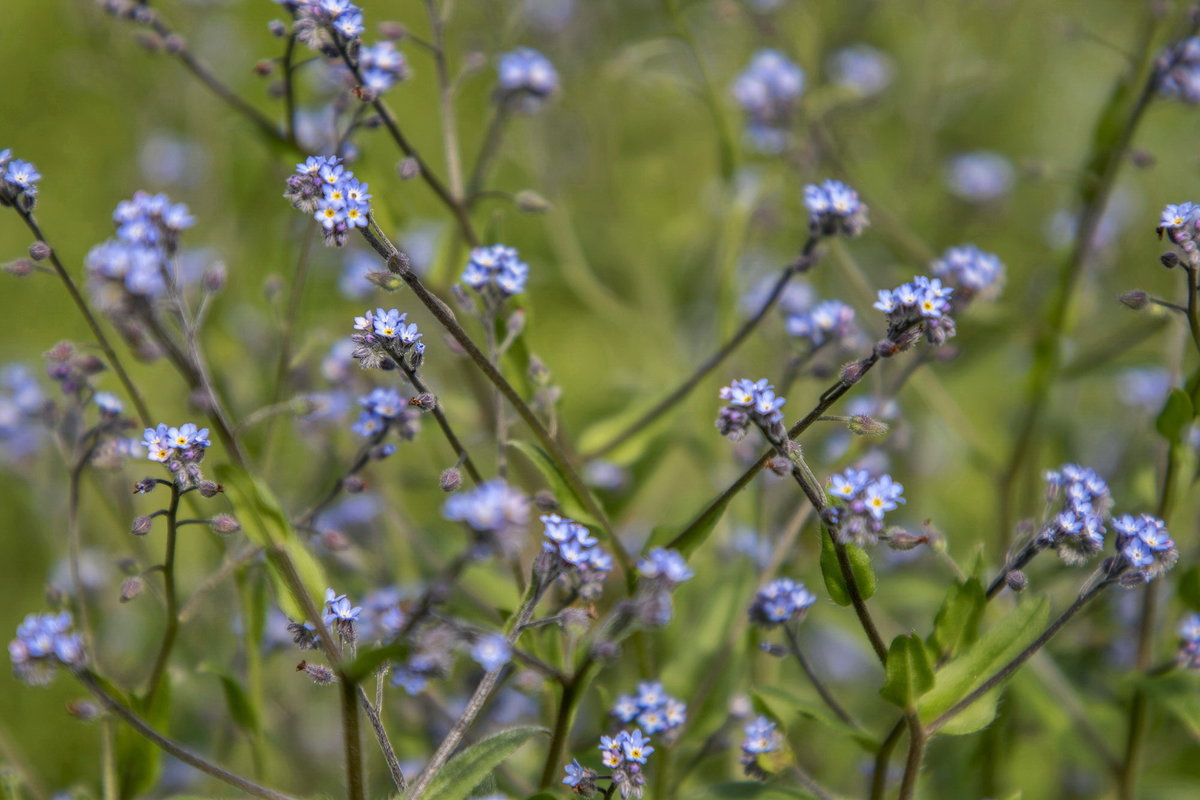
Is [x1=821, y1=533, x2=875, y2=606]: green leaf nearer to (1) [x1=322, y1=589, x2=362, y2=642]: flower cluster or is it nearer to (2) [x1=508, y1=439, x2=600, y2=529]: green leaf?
(2) [x1=508, y1=439, x2=600, y2=529]: green leaf

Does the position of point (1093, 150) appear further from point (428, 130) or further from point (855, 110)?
point (428, 130)

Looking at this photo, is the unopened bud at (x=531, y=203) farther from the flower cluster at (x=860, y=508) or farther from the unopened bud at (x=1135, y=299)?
the unopened bud at (x=1135, y=299)

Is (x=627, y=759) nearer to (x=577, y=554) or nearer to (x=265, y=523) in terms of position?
(x=577, y=554)

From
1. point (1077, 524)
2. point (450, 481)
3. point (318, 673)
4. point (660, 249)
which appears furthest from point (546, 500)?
point (660, 249)

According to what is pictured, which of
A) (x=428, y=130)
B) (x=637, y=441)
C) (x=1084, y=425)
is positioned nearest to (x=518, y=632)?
(x=637, y=441)

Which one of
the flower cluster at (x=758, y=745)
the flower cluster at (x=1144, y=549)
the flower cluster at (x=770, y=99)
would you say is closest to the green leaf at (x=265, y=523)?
the flower cluster at (x=758, y=745)
